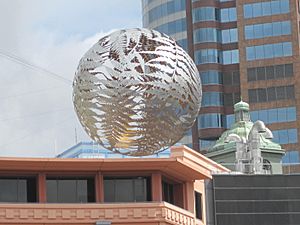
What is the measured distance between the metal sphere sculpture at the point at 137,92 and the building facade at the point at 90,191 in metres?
34.4

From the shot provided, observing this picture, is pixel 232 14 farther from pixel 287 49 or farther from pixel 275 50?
pixel 287 49

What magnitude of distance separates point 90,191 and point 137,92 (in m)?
37.4

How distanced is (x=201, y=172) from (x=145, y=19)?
2623 inches

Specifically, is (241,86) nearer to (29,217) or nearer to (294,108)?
(294,108)

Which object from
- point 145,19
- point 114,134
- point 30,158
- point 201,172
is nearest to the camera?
point 114,134

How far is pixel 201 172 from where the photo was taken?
6012 centimetres

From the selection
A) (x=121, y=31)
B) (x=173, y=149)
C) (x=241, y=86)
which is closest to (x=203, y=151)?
(x=241, y=86)

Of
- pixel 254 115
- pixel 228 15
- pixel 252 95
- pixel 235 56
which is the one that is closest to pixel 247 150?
pixel 254 115

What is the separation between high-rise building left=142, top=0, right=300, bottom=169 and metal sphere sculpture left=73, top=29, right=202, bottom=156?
3449 inches

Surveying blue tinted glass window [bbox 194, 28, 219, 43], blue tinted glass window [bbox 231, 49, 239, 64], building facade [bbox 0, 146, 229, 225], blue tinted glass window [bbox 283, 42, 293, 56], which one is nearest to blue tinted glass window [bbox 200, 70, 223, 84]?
blue tinted glass window [bbox 231, 49, 239, 64]

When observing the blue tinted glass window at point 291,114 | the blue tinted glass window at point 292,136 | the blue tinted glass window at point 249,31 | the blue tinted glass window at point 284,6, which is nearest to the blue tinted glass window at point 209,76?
the blue tinted glass window at point 249,31

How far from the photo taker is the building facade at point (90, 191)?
56.1m

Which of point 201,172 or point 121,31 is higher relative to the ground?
point 201,172

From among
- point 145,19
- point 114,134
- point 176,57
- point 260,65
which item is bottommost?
point 114,134
